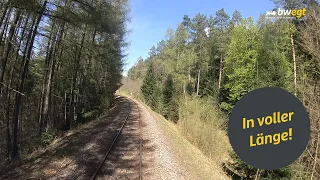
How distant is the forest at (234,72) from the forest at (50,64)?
8610 millimetres

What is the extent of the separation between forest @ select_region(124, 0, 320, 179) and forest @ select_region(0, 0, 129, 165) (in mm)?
8610

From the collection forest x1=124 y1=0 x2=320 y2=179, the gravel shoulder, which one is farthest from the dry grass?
the gravel shoulder

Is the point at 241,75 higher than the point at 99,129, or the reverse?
the point at 241,75

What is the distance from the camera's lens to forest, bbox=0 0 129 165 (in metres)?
11.8

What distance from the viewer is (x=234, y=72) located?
1229 inches

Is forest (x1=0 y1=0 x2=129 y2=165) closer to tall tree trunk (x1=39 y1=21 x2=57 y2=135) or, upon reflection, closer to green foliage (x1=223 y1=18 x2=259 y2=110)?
tall tree trunk (x1=39 y1=21 x2=57 y2=135)

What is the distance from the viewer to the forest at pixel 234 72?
9.07m

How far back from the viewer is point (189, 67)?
1633 inches

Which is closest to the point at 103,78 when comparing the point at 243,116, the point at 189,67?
the point at 189,67

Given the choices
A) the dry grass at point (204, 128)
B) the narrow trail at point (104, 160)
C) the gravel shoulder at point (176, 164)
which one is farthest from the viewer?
the dry grass at point (204, 128)

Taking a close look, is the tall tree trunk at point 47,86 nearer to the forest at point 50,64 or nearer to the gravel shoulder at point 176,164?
the forest at point 50,64

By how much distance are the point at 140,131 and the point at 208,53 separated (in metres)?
29.4

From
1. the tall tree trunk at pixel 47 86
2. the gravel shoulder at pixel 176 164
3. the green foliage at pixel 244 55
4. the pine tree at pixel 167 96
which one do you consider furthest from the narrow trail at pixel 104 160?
the pine tree at pixel 167 96

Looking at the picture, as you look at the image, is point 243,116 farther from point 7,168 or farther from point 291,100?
point 7,168
